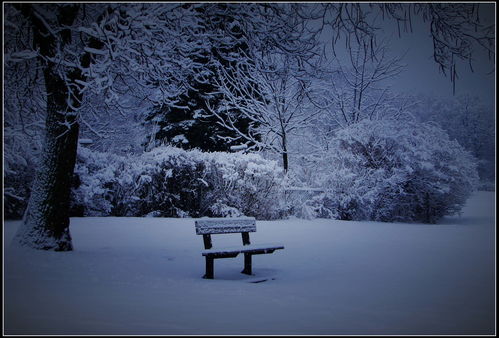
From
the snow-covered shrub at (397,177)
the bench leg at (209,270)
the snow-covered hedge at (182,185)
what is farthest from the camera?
the snow-covered shrub at (397,177)

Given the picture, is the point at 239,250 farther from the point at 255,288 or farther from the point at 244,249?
the point at 255,288

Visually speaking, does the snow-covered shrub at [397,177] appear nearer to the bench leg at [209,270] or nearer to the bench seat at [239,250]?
the bench seat at [239,250]

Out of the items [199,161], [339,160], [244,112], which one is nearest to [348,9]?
[199,161]

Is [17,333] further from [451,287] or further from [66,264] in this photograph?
[451,287]

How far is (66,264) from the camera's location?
5098mm

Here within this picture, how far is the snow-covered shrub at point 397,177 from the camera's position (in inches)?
456

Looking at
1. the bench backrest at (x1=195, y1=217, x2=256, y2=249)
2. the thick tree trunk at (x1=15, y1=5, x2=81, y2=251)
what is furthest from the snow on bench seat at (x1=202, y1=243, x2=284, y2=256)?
the thick tree trunk at (x1=15, y1=5, x2=81, y2=251)

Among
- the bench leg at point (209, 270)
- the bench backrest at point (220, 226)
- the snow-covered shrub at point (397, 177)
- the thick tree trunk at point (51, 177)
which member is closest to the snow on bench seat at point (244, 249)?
the bench leg at point (209, 270)

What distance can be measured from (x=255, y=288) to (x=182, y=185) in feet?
23.5

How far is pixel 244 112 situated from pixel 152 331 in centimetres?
1336

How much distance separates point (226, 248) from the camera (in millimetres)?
5184

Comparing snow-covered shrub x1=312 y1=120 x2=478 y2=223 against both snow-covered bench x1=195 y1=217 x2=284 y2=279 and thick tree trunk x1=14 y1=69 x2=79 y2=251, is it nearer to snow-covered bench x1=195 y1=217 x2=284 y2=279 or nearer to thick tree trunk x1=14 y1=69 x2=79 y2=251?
snow-covered bench x1=195 y1=217 x2=284 y2=279

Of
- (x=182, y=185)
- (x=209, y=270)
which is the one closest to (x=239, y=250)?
(x=209, y=270)

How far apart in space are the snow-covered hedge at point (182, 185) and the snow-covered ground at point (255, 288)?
2853 millimetres
